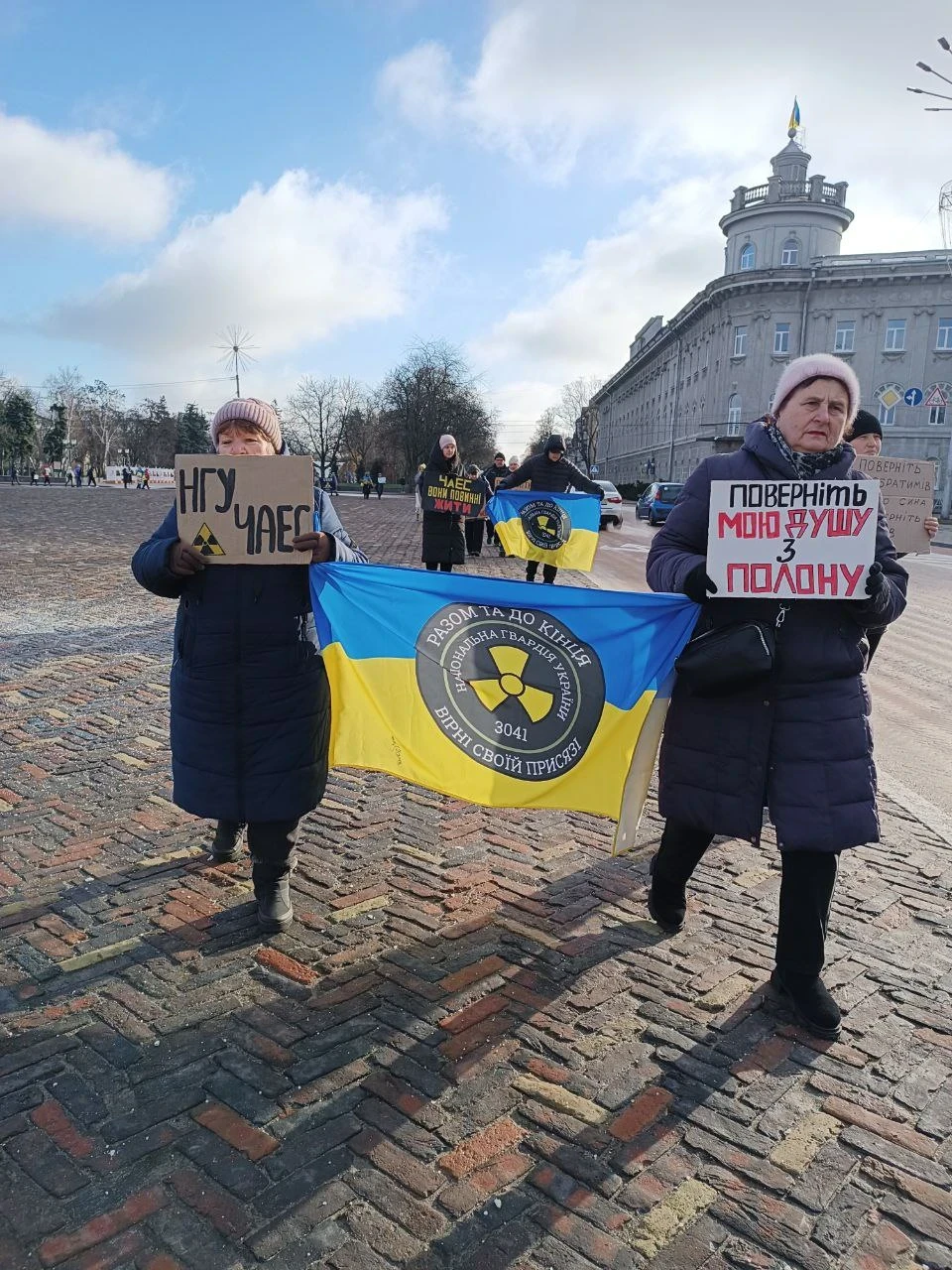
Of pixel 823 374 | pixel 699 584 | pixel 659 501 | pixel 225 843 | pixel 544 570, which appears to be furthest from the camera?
pixel 659 501

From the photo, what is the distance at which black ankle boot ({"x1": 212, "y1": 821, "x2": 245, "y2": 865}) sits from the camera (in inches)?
160

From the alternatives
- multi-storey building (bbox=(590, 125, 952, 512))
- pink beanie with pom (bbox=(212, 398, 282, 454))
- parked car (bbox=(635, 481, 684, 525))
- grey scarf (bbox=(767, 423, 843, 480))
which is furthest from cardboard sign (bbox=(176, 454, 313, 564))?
multi-storey building (bbox=(590, 125, 952, 512))

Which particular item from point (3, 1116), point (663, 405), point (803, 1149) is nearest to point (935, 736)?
point (803, 1149)

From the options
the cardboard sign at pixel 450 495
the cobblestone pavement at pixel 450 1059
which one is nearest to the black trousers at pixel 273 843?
the cobblestone pavement at pixel 450 1059

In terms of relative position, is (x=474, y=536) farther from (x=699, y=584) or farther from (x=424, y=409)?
(x=424, y=409)

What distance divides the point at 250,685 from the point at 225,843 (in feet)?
3.55

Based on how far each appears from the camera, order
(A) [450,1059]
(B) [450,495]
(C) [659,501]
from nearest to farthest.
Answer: (A) [450,1059]
(B) [450,495]
(C) [659,501]

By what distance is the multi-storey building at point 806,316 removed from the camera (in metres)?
61.6

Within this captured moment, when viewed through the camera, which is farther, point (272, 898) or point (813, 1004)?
point (272, 898)

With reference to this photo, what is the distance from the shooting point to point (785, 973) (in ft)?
10.1

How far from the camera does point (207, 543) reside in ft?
10.9

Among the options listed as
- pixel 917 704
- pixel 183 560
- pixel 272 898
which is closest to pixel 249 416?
pixel 183 560

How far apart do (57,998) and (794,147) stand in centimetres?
8540

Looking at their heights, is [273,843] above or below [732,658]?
below
